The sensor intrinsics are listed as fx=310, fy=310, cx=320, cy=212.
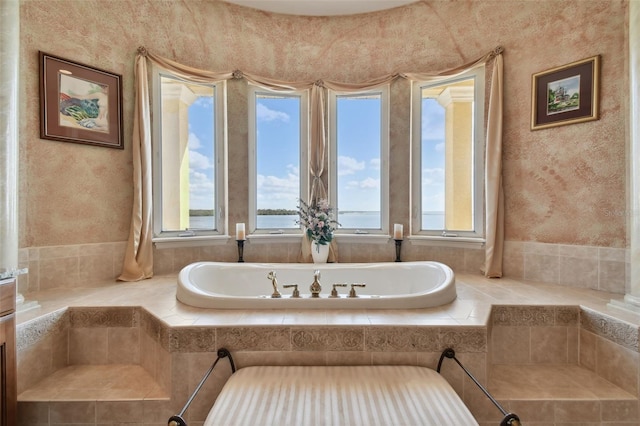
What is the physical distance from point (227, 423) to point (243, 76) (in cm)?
274

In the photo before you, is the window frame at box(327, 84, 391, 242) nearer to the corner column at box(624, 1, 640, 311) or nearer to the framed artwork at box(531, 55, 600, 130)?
the framed artwork at box(531, 55, 600, 130)

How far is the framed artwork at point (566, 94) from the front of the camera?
2188 millimetres

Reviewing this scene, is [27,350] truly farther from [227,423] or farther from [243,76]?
[243,76]

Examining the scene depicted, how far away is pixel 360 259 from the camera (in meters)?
2.98

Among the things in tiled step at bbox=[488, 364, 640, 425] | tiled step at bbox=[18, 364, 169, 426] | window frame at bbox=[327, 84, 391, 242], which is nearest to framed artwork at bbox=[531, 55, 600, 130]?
window frame at bbox=[327, 84, 391, 242]

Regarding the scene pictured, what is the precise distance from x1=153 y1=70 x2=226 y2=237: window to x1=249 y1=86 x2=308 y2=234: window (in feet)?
1.12

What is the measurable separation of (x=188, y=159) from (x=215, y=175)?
279mm

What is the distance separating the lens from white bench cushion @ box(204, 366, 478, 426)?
112 centimetres

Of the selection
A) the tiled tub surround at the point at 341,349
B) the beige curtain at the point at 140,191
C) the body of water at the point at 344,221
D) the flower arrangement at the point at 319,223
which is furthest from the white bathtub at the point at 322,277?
the body of water at the point at 344,221

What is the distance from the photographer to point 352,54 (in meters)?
3.00

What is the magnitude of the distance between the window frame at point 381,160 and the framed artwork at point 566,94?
1188 mm

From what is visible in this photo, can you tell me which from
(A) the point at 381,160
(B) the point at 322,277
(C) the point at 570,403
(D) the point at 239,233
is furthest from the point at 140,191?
(C) the point at 570,403

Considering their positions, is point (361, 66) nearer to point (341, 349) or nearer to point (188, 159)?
point (188, 159)

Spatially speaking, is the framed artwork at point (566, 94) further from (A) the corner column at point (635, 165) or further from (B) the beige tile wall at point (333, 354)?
(B) the beige tile wall at point (333, 354)
